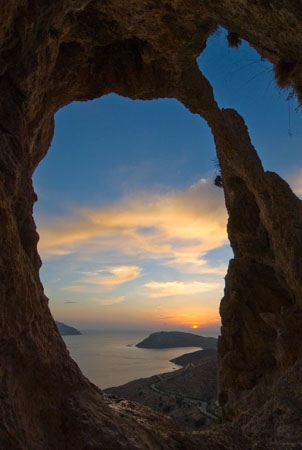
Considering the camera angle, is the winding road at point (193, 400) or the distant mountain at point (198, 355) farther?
the distant mountain at point (198, 355)

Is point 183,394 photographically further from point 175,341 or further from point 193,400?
point 175,341

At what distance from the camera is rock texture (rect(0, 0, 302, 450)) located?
382cm

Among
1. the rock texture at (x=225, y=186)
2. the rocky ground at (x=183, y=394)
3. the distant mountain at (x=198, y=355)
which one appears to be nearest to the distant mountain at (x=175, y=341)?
the distant mountain at (x=198, y=355)

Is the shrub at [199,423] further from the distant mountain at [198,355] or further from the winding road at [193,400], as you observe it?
the distant mountain at [198,355]

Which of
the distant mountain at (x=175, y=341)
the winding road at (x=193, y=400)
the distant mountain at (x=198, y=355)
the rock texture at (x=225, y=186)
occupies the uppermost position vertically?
the rock texture at (x=225, y=186)

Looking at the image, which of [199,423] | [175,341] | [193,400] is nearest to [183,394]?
[193,400]

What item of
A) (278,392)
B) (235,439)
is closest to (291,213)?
Result: (278,392)

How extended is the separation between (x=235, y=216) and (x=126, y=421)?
11942mm

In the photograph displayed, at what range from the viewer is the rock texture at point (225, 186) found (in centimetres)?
382

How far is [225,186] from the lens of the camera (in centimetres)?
1533

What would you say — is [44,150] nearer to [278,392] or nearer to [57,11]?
[57,11]

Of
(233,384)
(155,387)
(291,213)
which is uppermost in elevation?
(291,213)

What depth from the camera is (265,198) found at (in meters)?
11.3

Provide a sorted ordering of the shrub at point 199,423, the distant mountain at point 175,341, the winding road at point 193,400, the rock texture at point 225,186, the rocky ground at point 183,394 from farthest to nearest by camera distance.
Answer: the distant mountain at point 175,341 < the winding road at point 193,400 < the rocky ground at point 183,394 < the shrub at point 199,423 < the rock texture at point 225,186
